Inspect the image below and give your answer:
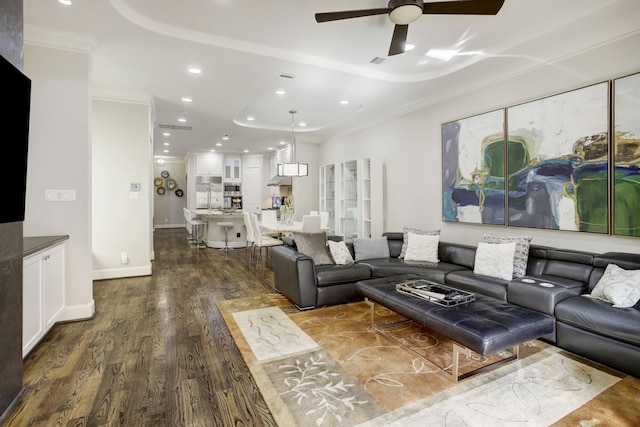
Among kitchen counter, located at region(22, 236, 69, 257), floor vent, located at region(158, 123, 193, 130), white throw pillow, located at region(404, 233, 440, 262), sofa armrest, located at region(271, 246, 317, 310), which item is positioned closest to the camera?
kitchen counter, located at region(22, 236, 69, 257)

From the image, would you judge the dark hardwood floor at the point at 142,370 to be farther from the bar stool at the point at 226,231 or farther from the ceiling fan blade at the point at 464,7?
the bar stool at the point at 226,231

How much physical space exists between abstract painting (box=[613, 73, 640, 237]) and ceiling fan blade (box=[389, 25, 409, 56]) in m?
2.09

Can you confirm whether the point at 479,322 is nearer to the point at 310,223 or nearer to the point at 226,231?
the point at 310,223

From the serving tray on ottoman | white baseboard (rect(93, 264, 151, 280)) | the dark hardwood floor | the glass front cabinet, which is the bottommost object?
the dark hardwood floor

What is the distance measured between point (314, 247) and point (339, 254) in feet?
1.13

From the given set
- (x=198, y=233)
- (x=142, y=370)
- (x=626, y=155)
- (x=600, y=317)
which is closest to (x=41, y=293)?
(x=142, y=370)

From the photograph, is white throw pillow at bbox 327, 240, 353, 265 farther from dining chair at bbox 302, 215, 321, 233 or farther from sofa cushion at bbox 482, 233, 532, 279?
sofa cushion at bbox 482, 233, 532, 279

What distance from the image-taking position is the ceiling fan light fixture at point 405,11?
2346mm

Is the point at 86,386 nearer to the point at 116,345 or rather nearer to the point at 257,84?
the point at 116,345

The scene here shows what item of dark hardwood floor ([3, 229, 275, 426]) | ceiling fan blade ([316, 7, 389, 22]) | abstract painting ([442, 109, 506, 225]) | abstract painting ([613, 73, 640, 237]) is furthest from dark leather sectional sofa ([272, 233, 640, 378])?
ceiling fan blade ([316, 7, 389, 22])

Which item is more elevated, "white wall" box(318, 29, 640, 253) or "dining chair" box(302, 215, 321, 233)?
"white wall" box(318, 29, 640, 253)

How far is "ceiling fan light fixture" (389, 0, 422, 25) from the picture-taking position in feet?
7.70

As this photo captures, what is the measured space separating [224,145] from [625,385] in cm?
961

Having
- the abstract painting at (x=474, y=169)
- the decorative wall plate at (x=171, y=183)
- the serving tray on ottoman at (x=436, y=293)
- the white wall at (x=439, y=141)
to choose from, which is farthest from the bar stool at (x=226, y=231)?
the decorative wall plate at (x=171, y=183)
